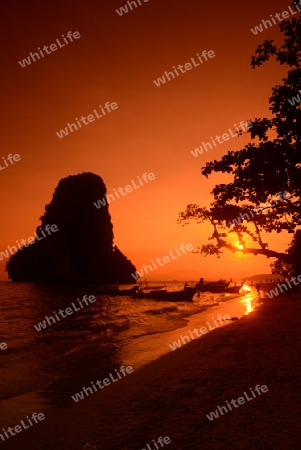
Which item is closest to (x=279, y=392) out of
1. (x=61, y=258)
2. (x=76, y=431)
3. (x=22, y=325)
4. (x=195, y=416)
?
(x=195, y=416)

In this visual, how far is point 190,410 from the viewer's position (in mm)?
6133

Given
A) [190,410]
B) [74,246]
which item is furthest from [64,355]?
[74,246]

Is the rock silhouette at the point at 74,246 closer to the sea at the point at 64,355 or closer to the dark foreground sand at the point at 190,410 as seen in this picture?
the sea at the point at 64,355

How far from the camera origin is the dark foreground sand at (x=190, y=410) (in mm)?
4938

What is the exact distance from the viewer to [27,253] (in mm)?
112312

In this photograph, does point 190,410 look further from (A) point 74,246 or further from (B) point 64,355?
(A) point 74,246

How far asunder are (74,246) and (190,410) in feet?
349

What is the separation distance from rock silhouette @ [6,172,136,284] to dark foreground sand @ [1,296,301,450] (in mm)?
99387

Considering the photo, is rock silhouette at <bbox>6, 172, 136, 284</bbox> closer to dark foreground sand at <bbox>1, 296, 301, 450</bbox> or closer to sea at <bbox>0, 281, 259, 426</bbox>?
sea at <bbox>0, 281, 259, 426</bbox>

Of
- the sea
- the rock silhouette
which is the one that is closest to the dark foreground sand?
the sea

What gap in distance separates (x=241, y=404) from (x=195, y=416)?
3.37ft

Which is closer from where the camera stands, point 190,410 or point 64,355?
point 190,410

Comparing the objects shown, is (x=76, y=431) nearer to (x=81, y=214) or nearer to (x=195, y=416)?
(x=195, y=416)

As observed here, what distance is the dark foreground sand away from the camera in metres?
4.94
